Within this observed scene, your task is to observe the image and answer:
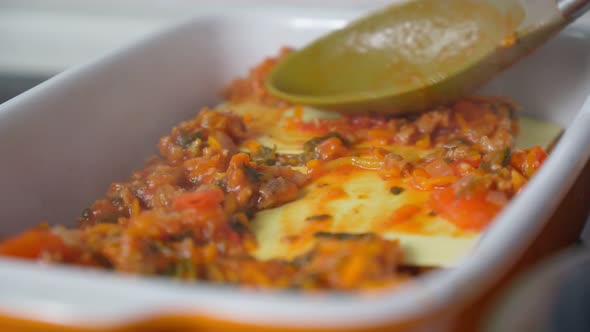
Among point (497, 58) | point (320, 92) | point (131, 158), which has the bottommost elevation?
point (131, 158)

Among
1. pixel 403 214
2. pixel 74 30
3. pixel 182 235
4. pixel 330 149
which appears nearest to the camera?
pixel 182 235

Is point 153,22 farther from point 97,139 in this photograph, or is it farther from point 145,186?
point 145,186

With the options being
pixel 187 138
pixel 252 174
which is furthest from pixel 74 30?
pixel 252 174

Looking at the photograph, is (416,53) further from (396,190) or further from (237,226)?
(237,226)

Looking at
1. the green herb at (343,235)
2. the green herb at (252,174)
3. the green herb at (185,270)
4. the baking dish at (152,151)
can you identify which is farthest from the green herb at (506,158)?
the green herb at (185,270)

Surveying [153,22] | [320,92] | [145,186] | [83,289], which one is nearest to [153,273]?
[83,289]

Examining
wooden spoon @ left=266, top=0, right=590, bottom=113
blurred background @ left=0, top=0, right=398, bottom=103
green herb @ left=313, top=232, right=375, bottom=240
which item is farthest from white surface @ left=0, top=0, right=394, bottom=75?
green herb @ left=313, top=232, right=375, bottom=240
